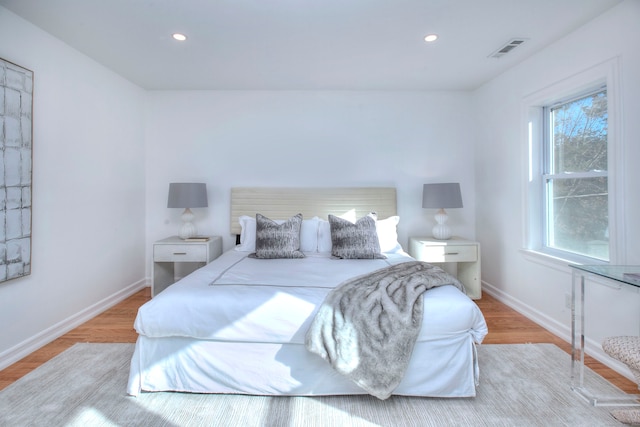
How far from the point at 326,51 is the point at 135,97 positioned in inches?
96.5

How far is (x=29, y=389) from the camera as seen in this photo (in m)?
1.99

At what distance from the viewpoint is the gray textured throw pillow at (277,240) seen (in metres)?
3.10

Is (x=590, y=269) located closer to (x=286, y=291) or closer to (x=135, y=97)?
(x=286, y=291)

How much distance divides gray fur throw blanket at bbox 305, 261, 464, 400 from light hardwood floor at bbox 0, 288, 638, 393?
4.14ft

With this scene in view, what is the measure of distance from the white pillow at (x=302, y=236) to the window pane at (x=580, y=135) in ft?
7.83

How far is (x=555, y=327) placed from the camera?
9.23 feet

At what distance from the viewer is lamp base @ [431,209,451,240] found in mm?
3789

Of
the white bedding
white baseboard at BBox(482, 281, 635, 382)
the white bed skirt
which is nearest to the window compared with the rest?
white baseboard at BBox(482, 281, 635, 382)

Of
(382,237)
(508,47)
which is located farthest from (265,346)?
(508,47)

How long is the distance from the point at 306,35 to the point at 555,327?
325 cm

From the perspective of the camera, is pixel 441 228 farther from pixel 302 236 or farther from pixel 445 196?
pixel 302 236

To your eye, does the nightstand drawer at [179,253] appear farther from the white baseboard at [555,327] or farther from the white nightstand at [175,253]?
the white baseboard at [555,327]

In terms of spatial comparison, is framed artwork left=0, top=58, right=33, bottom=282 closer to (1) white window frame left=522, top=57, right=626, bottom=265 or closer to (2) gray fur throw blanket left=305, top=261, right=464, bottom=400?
(2) gray fur throw blanket left=305, top=261, right=464, bottom=400

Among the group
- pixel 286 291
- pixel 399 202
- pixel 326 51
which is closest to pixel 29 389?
pixel 286 291
